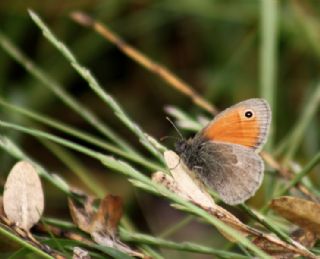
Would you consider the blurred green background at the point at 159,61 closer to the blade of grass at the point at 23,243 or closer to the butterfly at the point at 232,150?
the butterfly at the point at 232,150

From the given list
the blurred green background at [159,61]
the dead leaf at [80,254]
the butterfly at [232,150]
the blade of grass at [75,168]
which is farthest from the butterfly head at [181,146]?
the blurred green background at [159,61]

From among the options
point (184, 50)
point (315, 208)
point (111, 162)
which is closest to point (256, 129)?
point (315, 208)

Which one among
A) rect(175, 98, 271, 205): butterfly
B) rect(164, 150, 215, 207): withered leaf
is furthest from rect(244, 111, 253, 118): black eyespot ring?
rect(164, 150, 215, 207): withered leaf

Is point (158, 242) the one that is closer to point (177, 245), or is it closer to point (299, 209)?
point (177, 245)

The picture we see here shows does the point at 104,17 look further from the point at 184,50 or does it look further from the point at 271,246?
the point at 271,246

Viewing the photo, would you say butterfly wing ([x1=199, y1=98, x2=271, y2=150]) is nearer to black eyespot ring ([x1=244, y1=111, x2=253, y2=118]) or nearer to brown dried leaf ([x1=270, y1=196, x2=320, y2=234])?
black eyespot ring ([x1=244, y1=111, x2=253, y2=118])

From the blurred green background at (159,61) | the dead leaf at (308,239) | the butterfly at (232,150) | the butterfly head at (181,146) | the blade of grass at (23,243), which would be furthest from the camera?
the blurred green background at (159,61)
